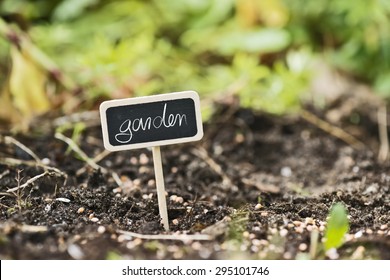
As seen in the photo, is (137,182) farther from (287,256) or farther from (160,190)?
(287,256)

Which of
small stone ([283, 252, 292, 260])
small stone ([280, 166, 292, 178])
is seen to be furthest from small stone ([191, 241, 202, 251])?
small stone ([280, 166, 292, 178])

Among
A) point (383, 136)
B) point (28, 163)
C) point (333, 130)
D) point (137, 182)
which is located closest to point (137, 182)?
point (137, 182)

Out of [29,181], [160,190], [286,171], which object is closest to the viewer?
[160,190]

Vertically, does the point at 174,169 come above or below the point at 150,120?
below

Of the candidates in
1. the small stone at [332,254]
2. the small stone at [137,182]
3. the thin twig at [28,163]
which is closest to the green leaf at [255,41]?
the small stone at [137,182]
